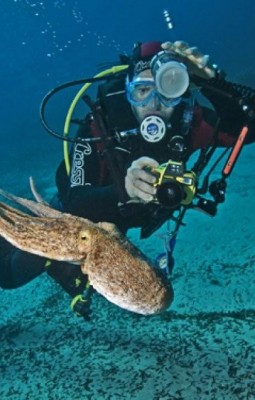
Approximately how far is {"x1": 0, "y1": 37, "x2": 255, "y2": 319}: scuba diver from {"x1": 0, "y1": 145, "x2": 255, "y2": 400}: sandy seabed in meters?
0.63

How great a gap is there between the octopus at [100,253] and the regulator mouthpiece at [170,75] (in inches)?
66.2

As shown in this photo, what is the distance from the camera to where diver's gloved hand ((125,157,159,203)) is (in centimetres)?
292

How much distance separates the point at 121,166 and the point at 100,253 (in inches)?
77.1

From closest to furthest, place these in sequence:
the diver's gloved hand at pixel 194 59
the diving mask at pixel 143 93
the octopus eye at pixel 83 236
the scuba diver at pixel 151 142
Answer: the octopus eye at pixel 83 236 → the scuba diver at pixel 151 142 → the diver's gloved hand at pixel 194 59 → the diving mask at pixel 143 93

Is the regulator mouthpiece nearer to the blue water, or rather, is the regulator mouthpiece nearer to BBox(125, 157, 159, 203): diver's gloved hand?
BBox(125, 157, 159, 203): diver's gloved hand

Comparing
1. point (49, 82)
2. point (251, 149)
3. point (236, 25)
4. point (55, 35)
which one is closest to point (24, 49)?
point (55, 35)

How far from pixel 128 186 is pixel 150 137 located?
33.4 inches

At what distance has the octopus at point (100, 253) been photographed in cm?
170

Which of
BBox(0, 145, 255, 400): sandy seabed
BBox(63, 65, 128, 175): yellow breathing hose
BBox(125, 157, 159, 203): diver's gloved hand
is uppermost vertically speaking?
BBox(63, 65, 128, 175): yellow breathing hose

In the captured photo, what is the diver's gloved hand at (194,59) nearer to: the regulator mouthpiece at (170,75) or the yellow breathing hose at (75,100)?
the regulator mouthpiece at (170,75)

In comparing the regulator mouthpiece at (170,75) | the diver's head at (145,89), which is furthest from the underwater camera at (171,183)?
the diver's head at (145,89)

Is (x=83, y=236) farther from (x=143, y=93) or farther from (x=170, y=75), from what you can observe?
(x=143, y=93)

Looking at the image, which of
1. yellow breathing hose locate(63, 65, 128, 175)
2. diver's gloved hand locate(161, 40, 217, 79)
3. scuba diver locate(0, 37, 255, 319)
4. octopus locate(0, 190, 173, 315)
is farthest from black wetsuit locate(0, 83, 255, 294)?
octopus locate(0, 190, 173, 315)

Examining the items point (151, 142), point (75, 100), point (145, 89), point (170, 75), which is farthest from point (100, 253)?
point (75, 100)
